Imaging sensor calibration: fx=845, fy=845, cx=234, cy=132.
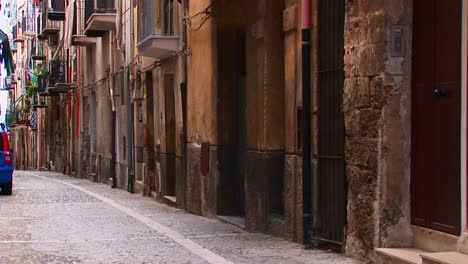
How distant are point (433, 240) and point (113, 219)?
7.62 m

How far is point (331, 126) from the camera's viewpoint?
9820mm

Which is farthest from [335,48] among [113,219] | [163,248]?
[113,219]

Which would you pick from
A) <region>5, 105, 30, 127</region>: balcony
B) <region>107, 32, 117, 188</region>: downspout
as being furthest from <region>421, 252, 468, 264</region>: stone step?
<region>5, 105, 30, 127</region>: balcony

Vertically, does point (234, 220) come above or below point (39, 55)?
below

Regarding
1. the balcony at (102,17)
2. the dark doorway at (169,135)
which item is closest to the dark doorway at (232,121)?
the dark doorway at (169,135)

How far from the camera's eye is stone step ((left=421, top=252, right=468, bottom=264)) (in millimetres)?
6852

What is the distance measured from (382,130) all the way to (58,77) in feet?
120

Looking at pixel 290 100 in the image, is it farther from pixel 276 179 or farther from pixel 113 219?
pixel 113 219

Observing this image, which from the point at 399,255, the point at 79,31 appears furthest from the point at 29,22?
the point at 399,255

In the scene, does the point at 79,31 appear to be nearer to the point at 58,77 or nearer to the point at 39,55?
the point at 58,77

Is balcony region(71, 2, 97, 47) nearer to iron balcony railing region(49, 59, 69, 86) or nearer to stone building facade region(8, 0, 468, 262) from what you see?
iron balcony railing region(49, 59, 69, 86)

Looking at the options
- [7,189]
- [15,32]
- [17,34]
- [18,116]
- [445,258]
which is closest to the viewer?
[445,258]

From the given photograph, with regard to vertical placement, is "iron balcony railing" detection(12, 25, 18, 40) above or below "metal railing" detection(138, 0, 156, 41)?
above

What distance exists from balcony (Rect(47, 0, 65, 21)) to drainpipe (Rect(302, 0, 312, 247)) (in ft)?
117
